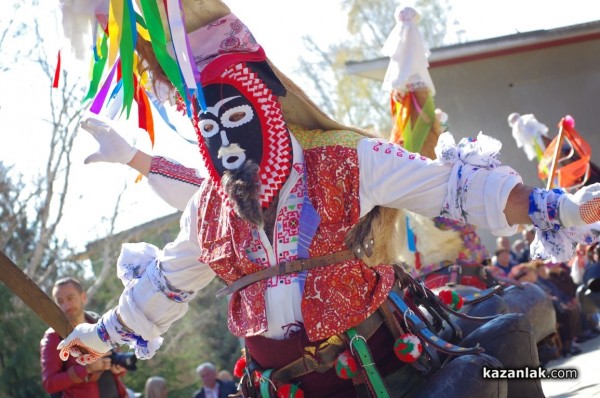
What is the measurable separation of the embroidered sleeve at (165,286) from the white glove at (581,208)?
4.86ft

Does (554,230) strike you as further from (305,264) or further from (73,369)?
(73,369)

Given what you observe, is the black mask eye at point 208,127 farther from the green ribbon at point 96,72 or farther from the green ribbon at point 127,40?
the green ribbon at point 96,72

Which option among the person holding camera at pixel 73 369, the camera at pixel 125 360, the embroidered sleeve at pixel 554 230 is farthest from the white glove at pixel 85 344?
the embroidered sleeve at pixel 554 230

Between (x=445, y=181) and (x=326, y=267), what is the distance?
512 millimetres

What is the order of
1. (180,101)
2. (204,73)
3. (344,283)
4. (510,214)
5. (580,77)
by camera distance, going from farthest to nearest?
(580,77)
(180,101)
(204,73)
(344,283)
(510,214)

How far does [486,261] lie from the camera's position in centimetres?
762

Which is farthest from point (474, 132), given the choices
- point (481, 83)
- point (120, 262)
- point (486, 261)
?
point (120, 262)

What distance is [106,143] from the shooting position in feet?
14.8

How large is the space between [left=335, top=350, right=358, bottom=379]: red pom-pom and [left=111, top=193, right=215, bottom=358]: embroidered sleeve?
83 cm

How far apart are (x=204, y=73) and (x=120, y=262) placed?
104 centimetres

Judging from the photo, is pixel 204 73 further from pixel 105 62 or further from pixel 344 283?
pixel 344 283

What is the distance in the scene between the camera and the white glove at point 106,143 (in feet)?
14.8

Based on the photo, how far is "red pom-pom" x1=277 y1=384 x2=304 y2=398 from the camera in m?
3.64

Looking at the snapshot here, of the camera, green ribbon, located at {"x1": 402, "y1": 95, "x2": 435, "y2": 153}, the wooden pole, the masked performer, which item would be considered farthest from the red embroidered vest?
green ribbon, located at {"x1": 402, "y1": 95, "x2": 435, "y2": 153}
